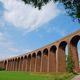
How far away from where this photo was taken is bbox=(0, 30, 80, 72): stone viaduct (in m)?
42.2

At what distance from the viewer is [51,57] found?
53406mm

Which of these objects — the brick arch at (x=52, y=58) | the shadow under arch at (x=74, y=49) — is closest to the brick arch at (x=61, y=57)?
the shadow under arch at (x=74, y=49)

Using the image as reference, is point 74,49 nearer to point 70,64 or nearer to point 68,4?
point 70,64

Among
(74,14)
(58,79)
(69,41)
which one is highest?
(69,41)

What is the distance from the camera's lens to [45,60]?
5922 centimetres

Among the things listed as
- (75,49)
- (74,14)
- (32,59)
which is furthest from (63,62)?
(74,14)

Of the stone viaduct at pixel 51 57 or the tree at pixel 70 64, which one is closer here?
the tree at pixel 70 64

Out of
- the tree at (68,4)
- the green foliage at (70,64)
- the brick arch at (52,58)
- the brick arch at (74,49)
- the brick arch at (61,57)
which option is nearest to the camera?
the tree at (68,4)

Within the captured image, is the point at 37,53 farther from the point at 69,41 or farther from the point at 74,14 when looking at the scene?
the point at 74,14

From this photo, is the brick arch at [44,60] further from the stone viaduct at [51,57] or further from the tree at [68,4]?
the tree at [68,4]

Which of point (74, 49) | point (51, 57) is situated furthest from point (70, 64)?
point (51, 57)

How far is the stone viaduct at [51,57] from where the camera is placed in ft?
139

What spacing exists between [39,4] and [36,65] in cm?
5290

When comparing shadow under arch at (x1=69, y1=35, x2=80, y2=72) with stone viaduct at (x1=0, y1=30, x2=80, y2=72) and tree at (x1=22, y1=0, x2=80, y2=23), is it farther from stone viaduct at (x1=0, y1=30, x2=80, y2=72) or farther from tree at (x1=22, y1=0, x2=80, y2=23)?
tree at (x1=22, y1=0, x2=80, y2=23)
